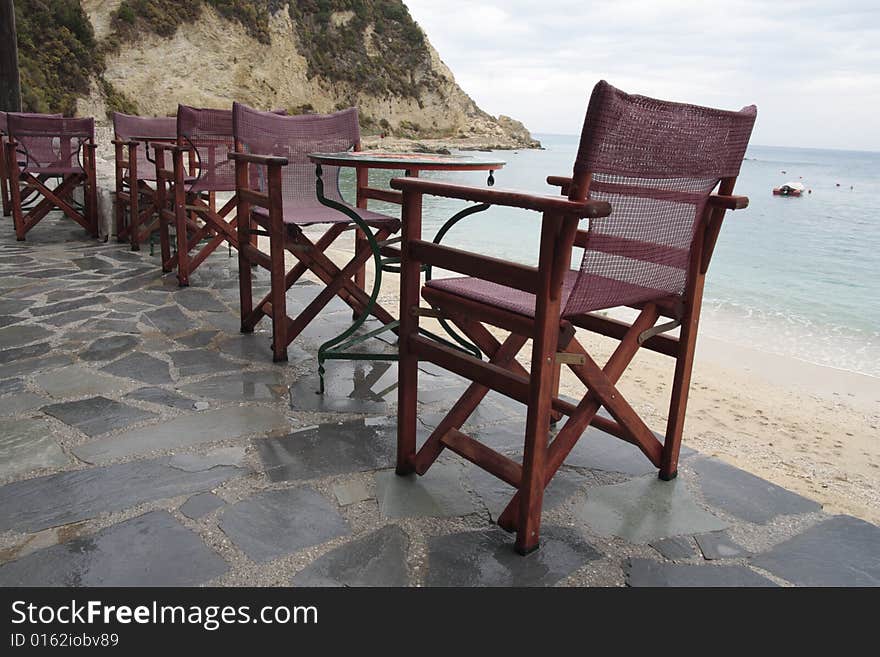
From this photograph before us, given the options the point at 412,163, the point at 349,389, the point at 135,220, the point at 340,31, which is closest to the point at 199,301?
the point at 349,389

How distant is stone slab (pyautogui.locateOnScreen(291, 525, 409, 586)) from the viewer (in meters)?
1.59

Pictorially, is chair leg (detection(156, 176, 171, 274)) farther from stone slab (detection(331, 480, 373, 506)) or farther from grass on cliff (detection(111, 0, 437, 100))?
grass on cliff (detection(111, 0, 437, 100))

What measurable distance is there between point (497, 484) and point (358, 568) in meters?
0.60

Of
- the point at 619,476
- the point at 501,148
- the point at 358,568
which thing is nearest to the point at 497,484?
the point at 619,476

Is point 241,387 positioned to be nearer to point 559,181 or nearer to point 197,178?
point 559,181

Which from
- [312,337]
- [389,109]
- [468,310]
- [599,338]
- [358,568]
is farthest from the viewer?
[389,109]

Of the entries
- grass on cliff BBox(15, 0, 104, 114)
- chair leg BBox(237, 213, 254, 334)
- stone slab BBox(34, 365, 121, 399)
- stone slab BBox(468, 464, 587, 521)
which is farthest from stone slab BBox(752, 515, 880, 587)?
grass on cliff BBox(15, 0, 104, 114)

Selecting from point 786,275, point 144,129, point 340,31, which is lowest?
point 786,275

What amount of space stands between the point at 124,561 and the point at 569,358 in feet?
3.90

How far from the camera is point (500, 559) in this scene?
5.58 feet

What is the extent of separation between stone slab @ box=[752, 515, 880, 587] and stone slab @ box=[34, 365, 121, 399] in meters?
2.42

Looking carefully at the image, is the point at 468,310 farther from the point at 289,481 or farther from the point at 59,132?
the point at 59,132

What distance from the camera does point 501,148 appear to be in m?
64.4
